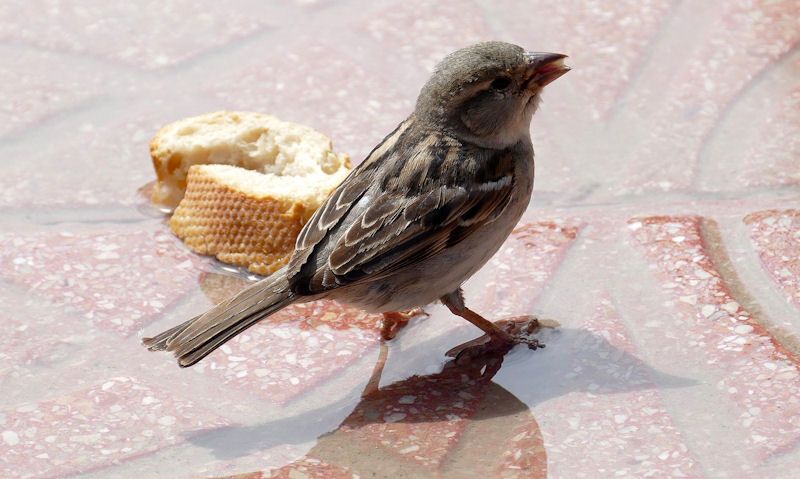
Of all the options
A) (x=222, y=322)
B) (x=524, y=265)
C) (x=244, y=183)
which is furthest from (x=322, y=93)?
(x=222, y=322)

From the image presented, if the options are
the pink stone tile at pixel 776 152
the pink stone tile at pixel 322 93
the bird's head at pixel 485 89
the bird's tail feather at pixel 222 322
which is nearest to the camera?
the bird's tail feather at pixel 222 322

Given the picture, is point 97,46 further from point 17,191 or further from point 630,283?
point 630,283

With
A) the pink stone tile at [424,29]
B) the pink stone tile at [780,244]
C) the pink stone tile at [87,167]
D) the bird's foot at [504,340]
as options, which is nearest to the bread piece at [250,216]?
the pink stone tile at [87,167]

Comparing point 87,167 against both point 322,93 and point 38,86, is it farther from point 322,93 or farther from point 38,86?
point 322,93

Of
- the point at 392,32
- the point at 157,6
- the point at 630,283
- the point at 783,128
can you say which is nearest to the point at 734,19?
the point at 783,128

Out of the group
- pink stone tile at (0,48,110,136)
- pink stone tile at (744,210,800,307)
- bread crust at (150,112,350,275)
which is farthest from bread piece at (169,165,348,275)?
pink stone tile at (744,210,800,307)

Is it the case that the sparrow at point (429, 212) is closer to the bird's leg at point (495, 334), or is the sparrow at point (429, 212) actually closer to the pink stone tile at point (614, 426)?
the bird's leg at point (495, 334)

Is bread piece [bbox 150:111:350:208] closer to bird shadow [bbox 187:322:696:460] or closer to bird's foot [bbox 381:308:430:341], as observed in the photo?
bird's foot [bbox 381:308:430:341]
